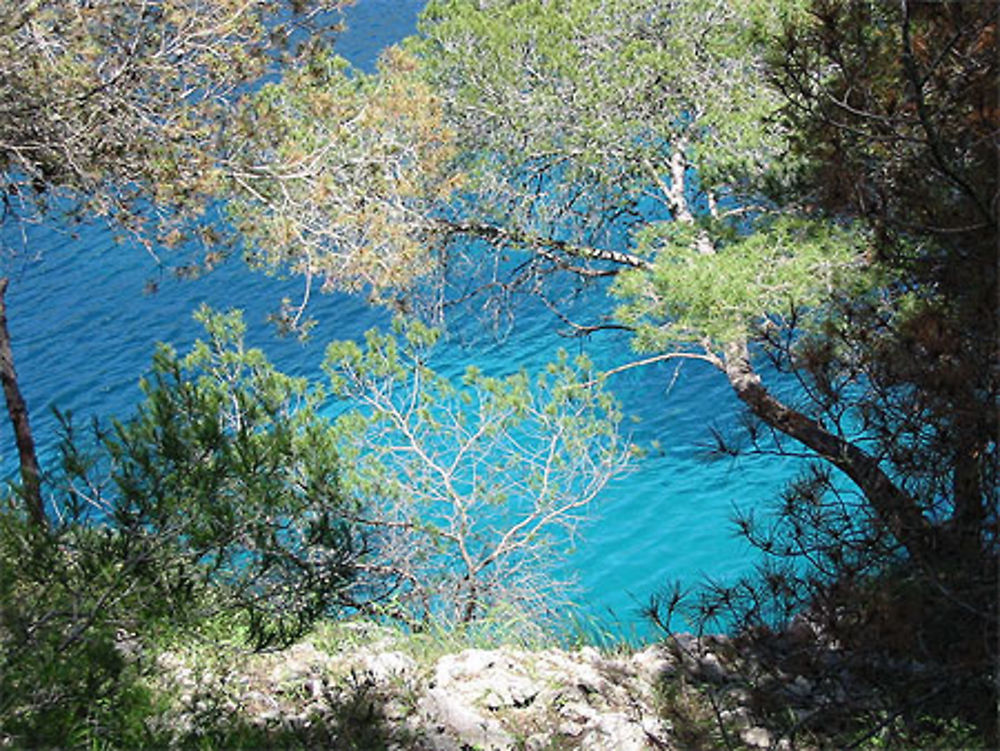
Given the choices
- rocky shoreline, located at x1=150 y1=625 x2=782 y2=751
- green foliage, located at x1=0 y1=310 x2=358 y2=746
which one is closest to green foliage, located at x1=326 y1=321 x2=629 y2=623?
rocky shoreline, located at x1=150 y1=625 x2=782 y2=751

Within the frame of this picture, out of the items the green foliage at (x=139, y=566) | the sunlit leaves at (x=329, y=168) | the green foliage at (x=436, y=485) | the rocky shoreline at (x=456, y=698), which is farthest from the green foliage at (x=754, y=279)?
the green foliage at (x=139, y=566)

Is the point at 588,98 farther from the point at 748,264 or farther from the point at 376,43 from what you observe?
the point at 376,43

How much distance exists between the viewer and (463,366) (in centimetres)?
1365

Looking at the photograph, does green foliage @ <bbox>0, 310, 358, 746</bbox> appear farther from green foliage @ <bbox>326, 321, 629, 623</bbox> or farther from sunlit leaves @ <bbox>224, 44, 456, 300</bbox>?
green foliage @ <bbox>326, 321, 629, 623</bbox>

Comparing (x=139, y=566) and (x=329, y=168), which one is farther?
(x=329, y=168)

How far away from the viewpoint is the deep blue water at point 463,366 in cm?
1015

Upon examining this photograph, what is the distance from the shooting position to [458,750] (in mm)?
4031

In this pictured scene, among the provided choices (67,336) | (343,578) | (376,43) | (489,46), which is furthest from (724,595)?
(376,43)

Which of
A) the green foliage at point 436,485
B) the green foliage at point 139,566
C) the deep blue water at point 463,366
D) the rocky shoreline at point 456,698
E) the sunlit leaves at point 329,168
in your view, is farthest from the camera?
the deep blue water at point 463,366

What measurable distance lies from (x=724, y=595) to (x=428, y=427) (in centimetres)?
450

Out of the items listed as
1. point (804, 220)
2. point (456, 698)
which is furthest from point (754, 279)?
point (456, 698)

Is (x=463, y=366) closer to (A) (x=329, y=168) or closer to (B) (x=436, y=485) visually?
(B) (x=436, y=485)

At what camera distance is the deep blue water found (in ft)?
33.3

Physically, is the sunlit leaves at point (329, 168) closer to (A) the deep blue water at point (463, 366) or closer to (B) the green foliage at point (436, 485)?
(B) the green foliage at point (436, 485)
